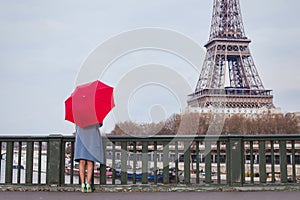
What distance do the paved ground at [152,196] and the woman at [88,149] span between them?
0.25 metres

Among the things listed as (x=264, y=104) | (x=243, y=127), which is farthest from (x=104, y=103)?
(x=264, y=104)

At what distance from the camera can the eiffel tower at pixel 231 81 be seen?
57.9 meters

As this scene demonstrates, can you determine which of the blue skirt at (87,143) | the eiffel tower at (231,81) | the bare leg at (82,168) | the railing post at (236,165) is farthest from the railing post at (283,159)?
the eiffel tower at (231,81)

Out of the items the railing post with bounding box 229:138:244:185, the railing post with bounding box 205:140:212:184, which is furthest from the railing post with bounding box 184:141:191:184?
the railing post with bounding box 229:138:244:185

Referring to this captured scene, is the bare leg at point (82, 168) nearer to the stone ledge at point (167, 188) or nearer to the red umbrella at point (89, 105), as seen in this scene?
the stone ledge at point (167, 188)

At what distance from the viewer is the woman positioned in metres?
5.91

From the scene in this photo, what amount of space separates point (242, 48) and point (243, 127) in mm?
11194

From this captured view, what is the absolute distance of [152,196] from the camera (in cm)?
565

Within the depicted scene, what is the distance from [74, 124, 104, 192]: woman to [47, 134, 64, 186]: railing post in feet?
1.23

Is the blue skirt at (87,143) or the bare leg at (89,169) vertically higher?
the blue skirt at (87,143)

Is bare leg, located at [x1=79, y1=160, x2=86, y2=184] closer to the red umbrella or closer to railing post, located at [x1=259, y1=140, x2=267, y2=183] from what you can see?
the red umbrella

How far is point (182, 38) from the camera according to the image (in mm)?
→ 8406

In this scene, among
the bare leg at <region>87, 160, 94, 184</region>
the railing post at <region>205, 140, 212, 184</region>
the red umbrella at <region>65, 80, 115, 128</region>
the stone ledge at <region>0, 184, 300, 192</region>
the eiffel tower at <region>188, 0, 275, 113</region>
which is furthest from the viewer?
the eiffel tower at <region>188, 0, 275, 113</region>

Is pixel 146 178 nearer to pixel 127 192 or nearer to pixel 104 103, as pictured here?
pixel 127 192
